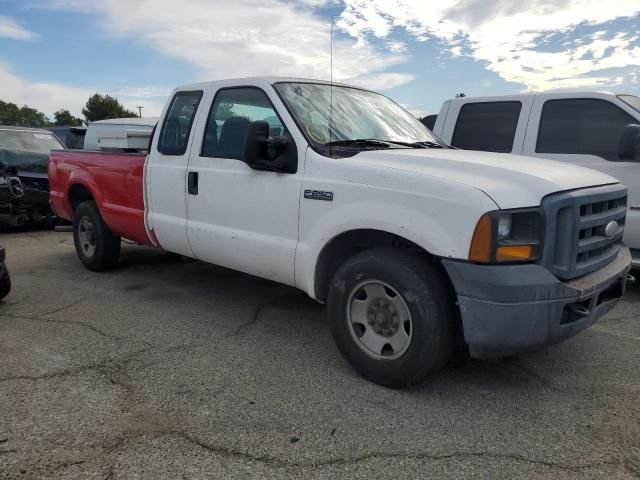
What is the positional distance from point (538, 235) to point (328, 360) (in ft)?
5.42

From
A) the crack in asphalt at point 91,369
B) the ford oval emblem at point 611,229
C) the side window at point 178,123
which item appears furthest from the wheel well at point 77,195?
the ford oval emblem at point 611,229

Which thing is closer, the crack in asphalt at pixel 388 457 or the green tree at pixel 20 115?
the crack in asphalt at pixel 388 457

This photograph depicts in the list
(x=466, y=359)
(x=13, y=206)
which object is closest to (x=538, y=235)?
(x=466, y=359)

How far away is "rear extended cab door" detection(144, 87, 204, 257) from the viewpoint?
460cm

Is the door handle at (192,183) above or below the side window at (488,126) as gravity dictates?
below

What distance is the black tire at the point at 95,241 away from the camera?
586 centimetres

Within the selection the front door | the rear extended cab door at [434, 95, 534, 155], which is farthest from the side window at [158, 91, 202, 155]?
the rear extended cab door at [434, 95, 534, 155]

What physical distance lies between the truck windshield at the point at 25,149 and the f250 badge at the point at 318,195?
297 inches

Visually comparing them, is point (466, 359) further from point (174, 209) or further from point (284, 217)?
point (174, 209)

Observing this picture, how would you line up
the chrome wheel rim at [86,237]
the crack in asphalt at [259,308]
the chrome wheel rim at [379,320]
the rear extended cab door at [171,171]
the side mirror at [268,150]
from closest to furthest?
the chrome wheel rim at [379,320]
the side mirror at [268,150]
the crack in asphalt at [259,308]
the rear extended cab door at [171,171]
the chrome wheel rim at [86,237]

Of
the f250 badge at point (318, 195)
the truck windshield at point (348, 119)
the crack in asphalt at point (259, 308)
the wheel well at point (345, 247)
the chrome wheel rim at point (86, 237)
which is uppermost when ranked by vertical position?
the truck windshield at point (348, 119)

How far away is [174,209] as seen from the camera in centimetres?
469

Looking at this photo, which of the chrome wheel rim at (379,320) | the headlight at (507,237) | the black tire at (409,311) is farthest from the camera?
the chrome wheel rim at (379,320)

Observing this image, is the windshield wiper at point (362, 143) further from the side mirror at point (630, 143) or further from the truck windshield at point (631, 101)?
the truck windshield at point (631, 101)
